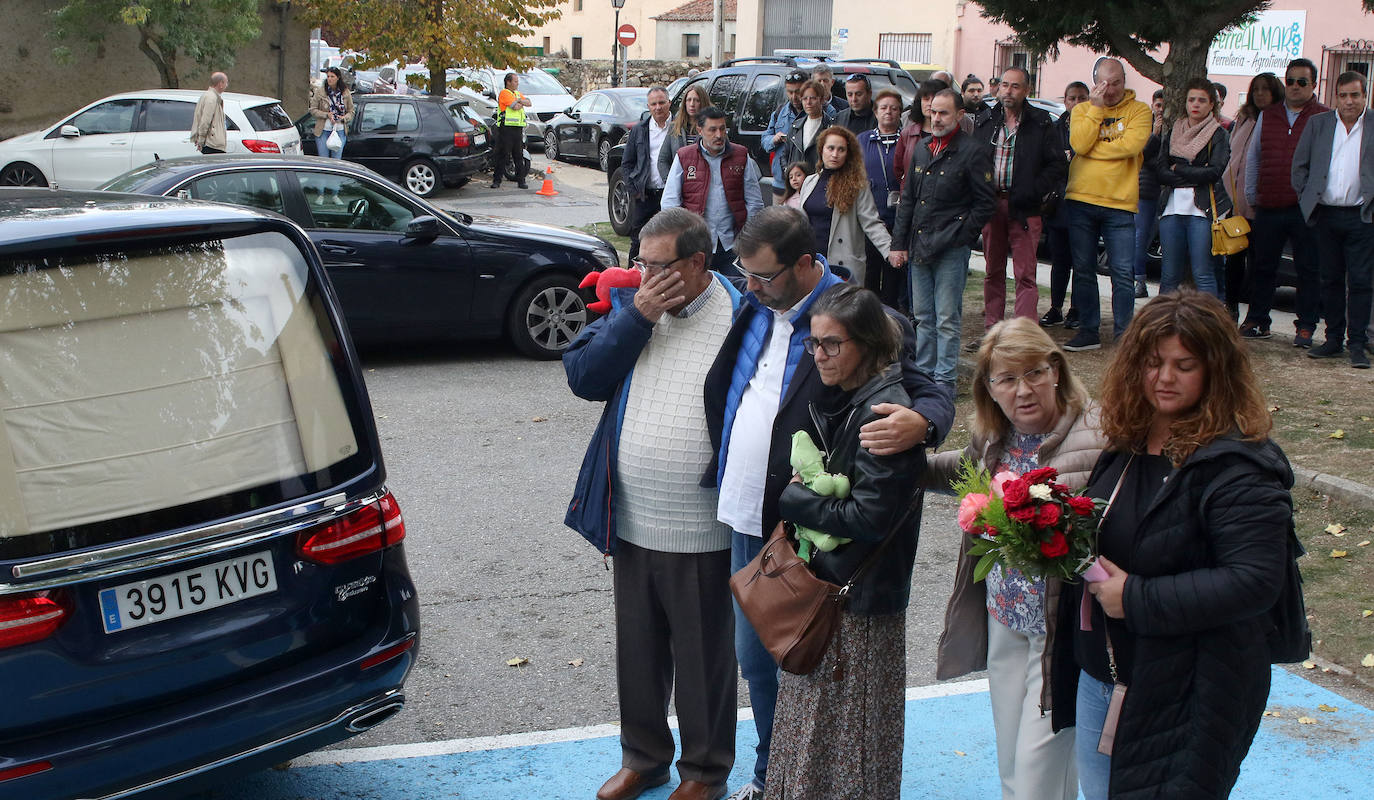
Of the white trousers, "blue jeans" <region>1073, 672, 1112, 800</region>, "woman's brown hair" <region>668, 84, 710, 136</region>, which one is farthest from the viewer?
"woman's brown hair" <region>668, 84, 710, 136</region>

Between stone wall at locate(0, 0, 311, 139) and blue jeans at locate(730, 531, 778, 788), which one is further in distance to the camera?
stone wall at locate(0, 0, 311, 139)

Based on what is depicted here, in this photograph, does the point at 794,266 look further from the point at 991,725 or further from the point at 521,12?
the point at 521,12

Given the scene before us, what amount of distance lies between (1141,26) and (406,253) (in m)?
5.93

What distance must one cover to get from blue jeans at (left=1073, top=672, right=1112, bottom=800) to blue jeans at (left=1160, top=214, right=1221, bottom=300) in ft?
22.6

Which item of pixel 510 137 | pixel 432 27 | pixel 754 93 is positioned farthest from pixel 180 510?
pixel 432 27

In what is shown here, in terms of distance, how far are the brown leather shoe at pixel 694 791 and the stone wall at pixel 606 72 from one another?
40.4 metres

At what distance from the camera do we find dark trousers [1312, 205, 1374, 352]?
859cm

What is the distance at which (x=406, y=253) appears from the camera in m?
9.56

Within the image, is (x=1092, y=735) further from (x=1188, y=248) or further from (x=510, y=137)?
(x=510, y=137)

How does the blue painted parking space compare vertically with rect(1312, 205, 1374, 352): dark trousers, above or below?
below

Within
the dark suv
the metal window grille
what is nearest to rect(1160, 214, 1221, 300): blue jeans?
the dark suv

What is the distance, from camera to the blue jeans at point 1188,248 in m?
9.24

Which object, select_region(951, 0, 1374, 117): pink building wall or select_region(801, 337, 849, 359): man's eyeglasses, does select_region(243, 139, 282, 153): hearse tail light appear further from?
select_region(801, 337, 849, 359): man's eyeglasses

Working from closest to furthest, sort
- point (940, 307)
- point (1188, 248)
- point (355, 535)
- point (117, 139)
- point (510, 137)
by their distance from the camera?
point (355, 535) → point (940, 307) → point (1188, 248) → point (117, 139) → point (510, 137)
